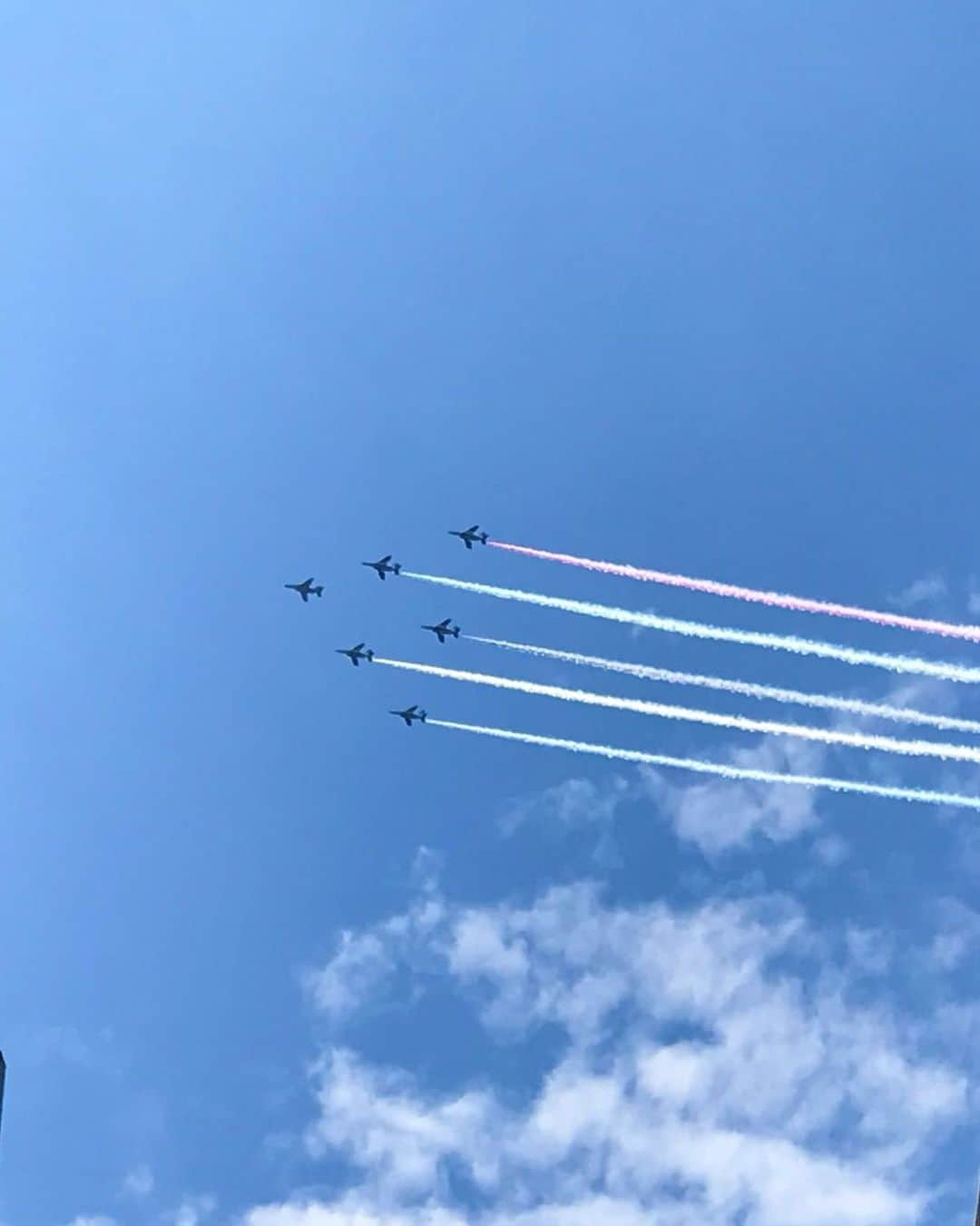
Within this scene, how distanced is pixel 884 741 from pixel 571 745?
32023 mm

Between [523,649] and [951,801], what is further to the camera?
[523,649]

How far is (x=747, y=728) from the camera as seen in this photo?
366 feet

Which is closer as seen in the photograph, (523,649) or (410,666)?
(523,649)

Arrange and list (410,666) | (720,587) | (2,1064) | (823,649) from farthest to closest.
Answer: (2,1064)
(410,666)
(720,587)
(823,649)

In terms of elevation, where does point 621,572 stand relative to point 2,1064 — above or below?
above

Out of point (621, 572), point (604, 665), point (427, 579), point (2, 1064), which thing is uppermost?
point (427, 579)

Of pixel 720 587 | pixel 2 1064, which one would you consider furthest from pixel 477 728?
pixel 2 1064

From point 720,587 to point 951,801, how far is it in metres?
30.8

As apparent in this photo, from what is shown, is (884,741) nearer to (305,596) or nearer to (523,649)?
(523,649)

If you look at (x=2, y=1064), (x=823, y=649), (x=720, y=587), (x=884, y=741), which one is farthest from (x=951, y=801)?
(x=2, y=1064)

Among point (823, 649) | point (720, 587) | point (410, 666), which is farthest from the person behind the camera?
point (410, 666)

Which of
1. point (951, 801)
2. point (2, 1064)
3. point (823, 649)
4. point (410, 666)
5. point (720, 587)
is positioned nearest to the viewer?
point (951, 801)

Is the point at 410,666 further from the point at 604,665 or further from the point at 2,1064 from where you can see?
the point at 2,1064

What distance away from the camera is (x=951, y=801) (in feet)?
318
